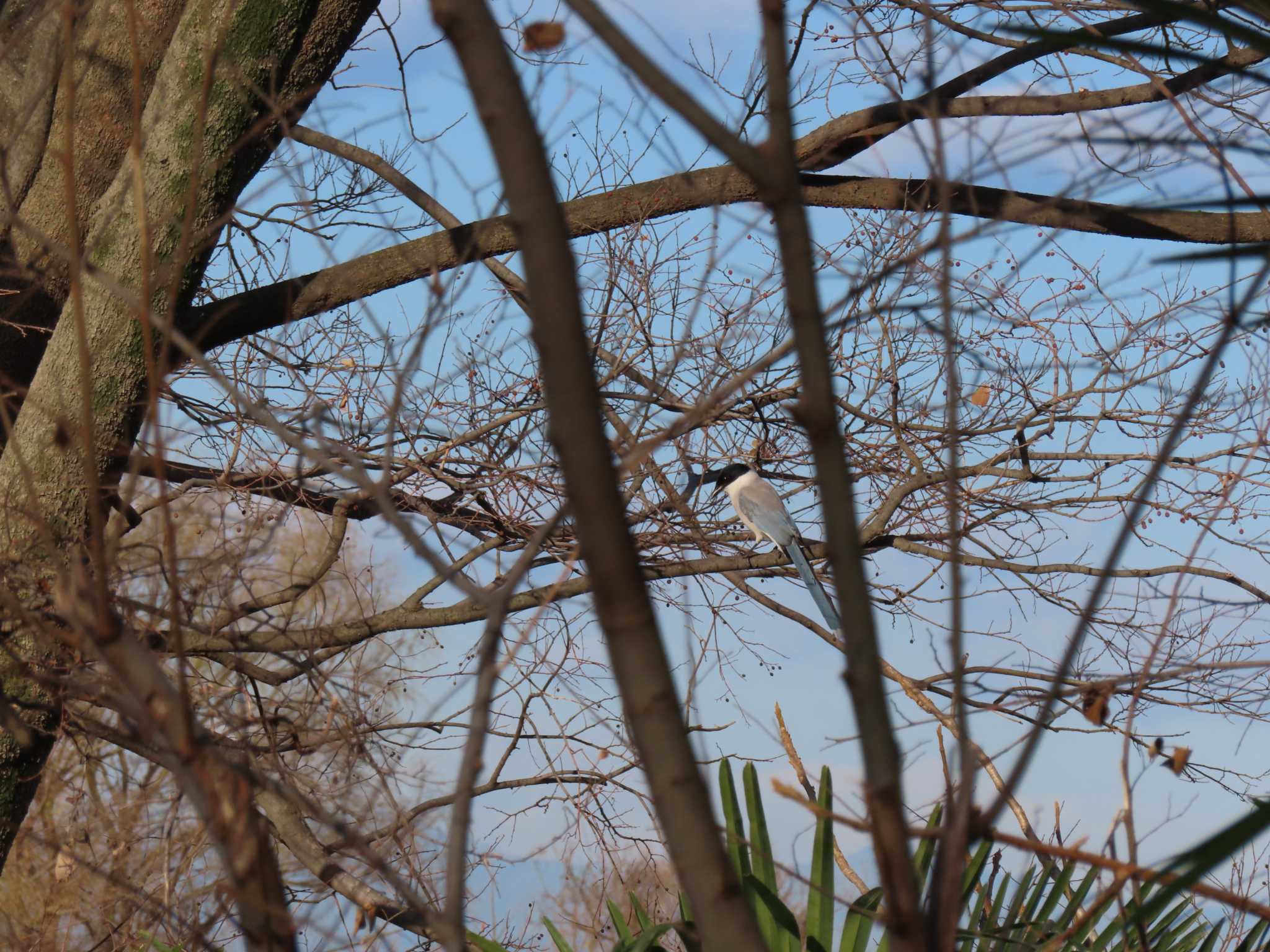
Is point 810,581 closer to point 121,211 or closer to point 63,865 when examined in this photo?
point 121,211

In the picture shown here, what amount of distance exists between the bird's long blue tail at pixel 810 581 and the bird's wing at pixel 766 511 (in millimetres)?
46

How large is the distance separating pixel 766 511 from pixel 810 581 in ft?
1.12

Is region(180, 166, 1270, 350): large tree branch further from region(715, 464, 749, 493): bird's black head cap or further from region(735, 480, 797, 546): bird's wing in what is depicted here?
region(735, 480, 797, 546): bird's wing

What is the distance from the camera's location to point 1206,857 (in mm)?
656

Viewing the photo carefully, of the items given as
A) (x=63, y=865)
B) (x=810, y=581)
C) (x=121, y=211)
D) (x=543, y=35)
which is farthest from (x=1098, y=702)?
(x=810, y=581)

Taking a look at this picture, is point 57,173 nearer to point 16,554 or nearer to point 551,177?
point 16,554

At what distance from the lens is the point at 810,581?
443 centimetres

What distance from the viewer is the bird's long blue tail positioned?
443 centimetres

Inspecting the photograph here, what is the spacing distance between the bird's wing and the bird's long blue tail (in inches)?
1.8

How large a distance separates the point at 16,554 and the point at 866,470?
9.51ft

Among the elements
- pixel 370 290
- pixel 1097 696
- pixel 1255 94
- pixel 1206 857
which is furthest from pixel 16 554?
pixel 1255 94

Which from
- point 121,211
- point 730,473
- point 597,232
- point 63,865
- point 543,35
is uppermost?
point 597,232

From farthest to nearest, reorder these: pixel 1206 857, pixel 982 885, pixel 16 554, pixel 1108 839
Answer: pixel 16 554, pixel 982 885, pixel 1108 839, pixel 1206 857

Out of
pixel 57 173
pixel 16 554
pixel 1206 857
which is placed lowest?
pixel 1206 857
